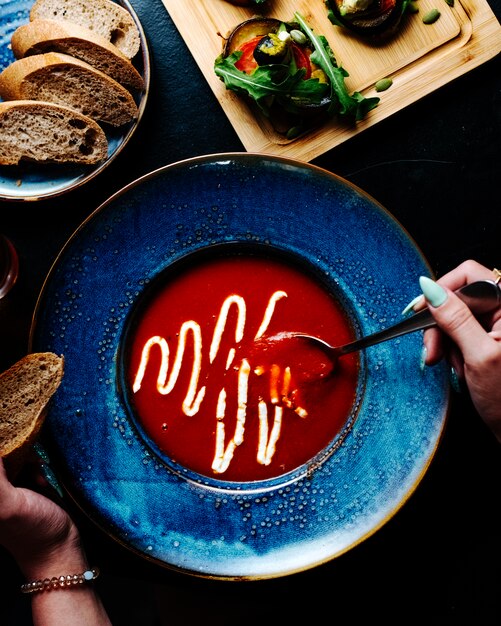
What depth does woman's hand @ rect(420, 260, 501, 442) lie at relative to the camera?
1736 mm

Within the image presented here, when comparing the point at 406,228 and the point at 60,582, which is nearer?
the point at 60,582

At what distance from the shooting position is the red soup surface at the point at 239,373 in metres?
2.15

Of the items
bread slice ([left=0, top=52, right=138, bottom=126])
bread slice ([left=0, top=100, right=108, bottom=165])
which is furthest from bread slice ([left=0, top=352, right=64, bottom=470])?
bread slice ([left=0, top=52, right=138, bottom=126])

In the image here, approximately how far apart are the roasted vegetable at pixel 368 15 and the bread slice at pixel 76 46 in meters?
0.77

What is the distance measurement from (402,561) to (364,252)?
4.00ft

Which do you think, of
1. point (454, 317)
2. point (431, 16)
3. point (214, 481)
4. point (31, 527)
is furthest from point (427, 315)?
point (31, 527)

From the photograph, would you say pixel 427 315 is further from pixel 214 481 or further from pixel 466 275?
pixel 214 481

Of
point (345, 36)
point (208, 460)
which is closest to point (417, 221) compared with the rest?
point (345, 36)

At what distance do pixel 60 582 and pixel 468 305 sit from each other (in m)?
1.66

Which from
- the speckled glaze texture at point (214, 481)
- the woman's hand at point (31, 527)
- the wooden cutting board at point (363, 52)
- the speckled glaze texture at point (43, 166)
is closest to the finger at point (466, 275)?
the speckled glaze texture at point (214, 481)

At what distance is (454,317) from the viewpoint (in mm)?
1737

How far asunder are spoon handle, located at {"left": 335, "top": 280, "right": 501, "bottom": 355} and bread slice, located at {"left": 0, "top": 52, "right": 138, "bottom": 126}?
1203 mm

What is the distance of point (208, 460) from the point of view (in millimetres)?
2146

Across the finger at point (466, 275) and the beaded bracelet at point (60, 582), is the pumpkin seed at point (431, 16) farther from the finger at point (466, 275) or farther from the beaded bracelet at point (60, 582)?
the beaded bracelet at point (60, 582)
